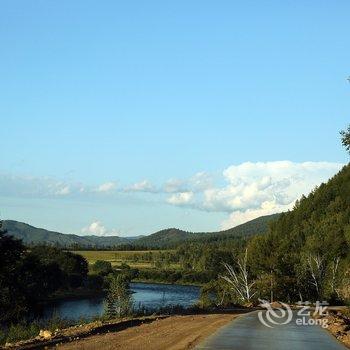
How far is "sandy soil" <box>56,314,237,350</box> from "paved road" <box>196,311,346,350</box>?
773 mm

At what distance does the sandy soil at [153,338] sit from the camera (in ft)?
63.8

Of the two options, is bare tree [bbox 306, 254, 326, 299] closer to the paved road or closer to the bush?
the paved road

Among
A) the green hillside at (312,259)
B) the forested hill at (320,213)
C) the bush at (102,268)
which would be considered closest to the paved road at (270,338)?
the green hillside at (312,259)

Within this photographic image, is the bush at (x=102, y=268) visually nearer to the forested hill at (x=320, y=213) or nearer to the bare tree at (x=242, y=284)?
the forested hill at (x=320, y=213)

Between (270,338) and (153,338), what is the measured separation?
414 cm

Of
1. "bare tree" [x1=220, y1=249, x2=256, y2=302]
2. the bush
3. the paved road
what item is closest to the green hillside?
"bare tree" [x1=220, y1=249, x2=256, y2=302]

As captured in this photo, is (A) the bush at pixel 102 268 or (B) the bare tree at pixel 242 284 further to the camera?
(A) the bush at pixel 102 268

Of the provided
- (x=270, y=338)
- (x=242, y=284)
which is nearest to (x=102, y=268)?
(x=242, y=284)

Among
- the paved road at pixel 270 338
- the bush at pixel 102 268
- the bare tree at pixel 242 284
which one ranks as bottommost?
the paved road at pixel 270 338

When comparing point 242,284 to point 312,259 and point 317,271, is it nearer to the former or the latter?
point 317,271

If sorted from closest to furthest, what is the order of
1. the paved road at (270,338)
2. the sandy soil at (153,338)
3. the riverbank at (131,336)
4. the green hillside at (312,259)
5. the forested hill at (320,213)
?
the paved road at (270,338) < the sandy soil at (153,338) < the riverbank at (131,336) < the green hillside at (312,259) < the forested hill at (320,213)

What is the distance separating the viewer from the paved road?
18.7m

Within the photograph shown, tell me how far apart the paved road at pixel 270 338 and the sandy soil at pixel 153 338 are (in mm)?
773

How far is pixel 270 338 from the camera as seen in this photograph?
2122cm
